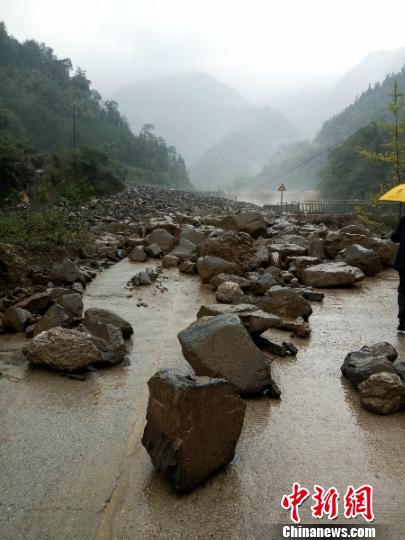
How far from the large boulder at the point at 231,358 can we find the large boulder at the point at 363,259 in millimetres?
4216

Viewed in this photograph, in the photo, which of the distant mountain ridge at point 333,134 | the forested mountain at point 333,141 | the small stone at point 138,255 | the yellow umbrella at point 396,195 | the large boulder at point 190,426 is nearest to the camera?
the large boulder at point 190,426

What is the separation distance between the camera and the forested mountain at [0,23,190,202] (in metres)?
51.3

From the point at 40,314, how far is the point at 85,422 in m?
2.05

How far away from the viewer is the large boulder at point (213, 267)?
6.35 m

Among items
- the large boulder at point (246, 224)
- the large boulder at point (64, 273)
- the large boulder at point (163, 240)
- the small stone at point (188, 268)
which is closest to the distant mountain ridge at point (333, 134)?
the large boulder at point (246, 224)

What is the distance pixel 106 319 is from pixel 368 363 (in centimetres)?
215

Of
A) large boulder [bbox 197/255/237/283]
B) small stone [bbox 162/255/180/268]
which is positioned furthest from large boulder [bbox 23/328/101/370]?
small stone [bbox 162/255/180/268]

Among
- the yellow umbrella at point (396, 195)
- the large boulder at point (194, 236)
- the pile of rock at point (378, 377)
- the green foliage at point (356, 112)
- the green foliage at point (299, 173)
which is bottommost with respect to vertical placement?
the green foliage at point (299, 173)

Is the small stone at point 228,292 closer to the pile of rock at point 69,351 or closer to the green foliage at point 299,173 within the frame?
the pile of rock at point 69,351

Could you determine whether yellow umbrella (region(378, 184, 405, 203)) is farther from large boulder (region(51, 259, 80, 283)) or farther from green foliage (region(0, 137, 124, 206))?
green foliage (region(0, 137, 124, 206))

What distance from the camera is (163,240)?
28.1ft

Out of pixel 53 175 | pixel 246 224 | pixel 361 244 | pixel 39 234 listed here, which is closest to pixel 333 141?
pixel 53 175

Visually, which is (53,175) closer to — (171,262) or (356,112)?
(171,262)
